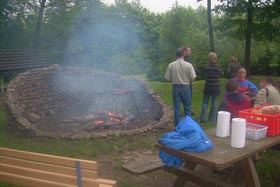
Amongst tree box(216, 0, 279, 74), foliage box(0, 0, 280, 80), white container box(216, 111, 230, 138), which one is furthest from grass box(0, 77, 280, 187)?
foliage box(0, 0, 280, 80)

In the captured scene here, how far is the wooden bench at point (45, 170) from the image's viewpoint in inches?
110

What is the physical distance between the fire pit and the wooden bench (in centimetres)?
404

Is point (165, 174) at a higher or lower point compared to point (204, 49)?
lower

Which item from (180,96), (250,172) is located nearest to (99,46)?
(180,96)

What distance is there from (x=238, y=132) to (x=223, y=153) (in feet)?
0.91

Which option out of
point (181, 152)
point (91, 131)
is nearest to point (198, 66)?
point (91, 131)

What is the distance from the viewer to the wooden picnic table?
3152 mm

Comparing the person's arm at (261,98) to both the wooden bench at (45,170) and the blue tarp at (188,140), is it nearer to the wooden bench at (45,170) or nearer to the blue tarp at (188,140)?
the blue tarp at (188,140)

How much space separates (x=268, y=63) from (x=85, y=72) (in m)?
17.7

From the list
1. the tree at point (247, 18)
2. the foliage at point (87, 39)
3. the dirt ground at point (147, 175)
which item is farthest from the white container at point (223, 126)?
the foliage at point (87, 39)

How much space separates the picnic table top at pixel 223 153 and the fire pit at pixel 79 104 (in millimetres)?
3861

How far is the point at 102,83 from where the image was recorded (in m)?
10.4

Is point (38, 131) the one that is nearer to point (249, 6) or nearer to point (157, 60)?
point (249, 6)

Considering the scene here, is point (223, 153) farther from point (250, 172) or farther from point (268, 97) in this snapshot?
point (268, 97)
